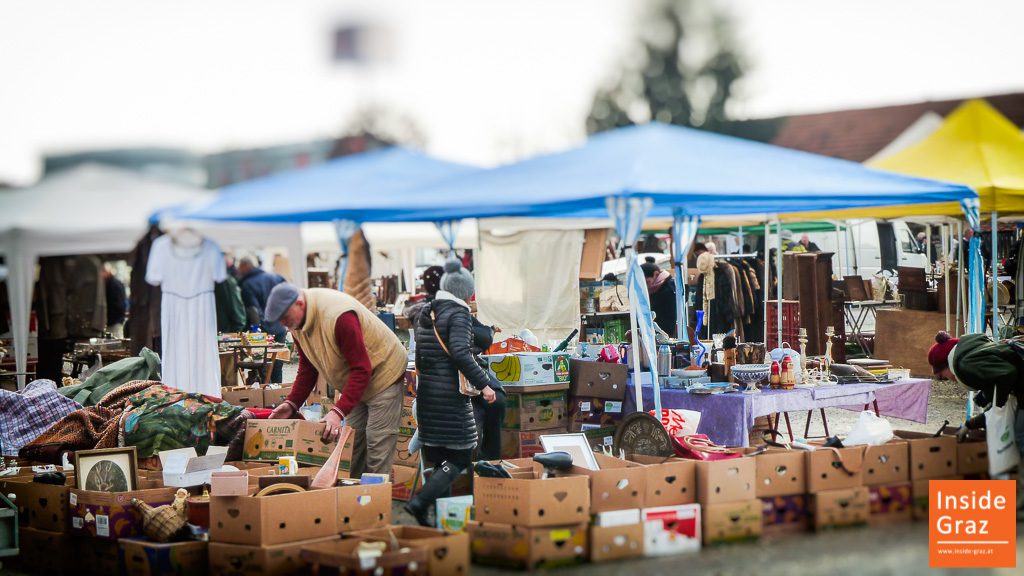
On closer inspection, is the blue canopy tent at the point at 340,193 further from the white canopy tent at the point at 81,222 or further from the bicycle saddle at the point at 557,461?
the bicycle saddle at the point at 557,461

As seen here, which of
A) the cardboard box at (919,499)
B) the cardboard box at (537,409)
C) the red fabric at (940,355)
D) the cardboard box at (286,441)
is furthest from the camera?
the cardboard box at (537,409)

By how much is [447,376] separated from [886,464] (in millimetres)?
2522

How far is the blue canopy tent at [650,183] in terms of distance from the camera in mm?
6625

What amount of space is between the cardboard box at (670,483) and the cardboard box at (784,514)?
44cm

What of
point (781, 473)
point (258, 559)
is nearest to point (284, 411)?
point (258, 559)

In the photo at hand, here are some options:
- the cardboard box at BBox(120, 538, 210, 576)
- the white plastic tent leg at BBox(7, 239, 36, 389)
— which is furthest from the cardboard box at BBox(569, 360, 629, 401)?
the white plastic tent leg at BBox(7, 239, 36, 389)

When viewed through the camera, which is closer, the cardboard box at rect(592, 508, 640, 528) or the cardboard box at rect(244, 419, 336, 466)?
the cardboard box at rect(592, 508, 640, 528)

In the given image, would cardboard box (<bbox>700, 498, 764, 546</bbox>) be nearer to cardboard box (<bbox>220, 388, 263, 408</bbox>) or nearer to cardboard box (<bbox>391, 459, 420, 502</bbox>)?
cardboard box (<bbox>391, 459, 420, 502</bbox>)

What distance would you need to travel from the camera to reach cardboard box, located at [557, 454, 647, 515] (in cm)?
534

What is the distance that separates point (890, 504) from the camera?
6059 mm

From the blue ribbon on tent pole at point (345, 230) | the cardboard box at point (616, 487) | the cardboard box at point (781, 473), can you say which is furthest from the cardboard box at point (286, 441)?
the blue ribbon on tent pole at point (345, 230)

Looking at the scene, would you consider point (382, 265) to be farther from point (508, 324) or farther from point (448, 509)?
point (448, 509)

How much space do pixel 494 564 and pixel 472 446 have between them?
45.4 inches

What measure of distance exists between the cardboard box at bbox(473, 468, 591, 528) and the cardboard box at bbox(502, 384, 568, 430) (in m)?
2.18
